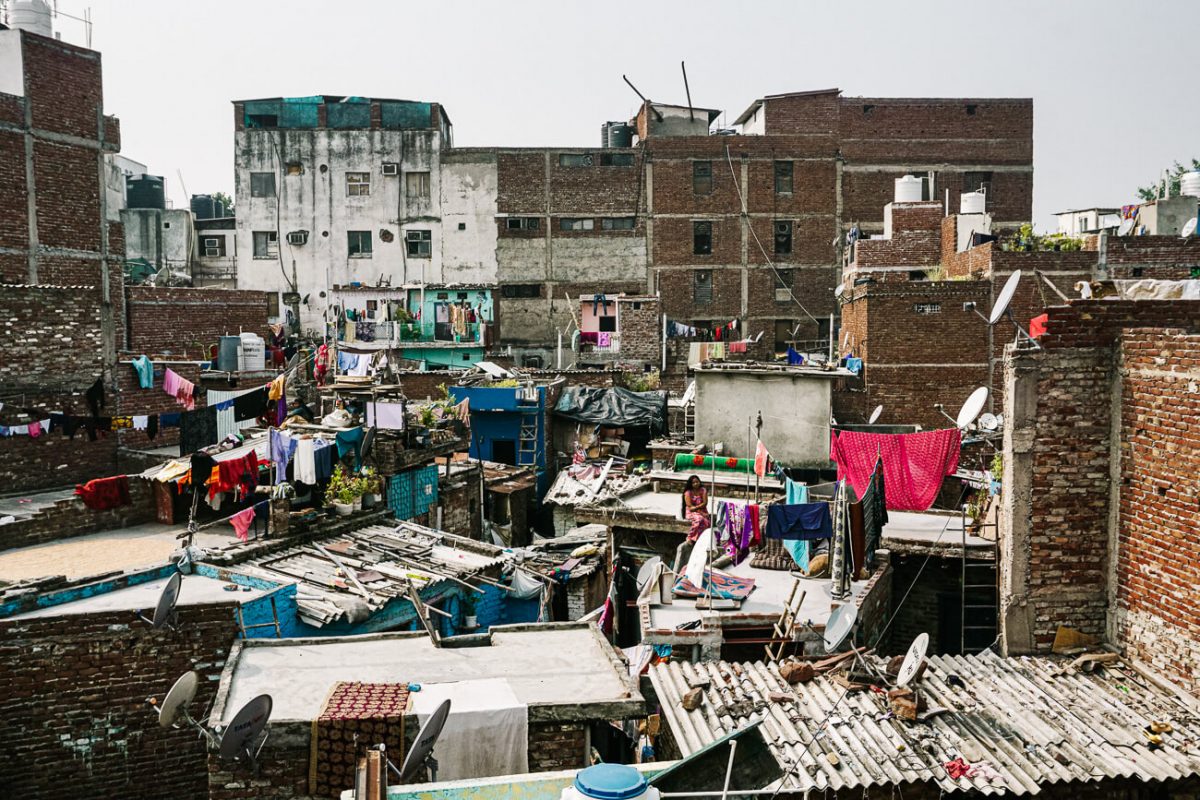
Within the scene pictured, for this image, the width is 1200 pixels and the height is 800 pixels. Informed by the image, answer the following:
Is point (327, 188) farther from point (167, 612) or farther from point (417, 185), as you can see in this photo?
point (167, 612)

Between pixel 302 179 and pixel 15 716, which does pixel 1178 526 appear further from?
pixel 302 179

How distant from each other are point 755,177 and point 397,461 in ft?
104

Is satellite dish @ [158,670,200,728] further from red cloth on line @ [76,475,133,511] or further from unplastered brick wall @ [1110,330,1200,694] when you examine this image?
unplastered brick wall @ [1110,330,1200,694]

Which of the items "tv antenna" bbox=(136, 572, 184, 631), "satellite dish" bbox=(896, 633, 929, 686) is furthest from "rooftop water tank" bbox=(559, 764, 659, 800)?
"tv antenna" bbox=(136, 572, 184, 631)

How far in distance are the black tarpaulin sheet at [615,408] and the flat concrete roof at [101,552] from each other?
1597cm

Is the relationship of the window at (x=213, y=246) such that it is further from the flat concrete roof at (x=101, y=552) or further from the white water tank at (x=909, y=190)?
the flat concrete roof at (x=101, y=552)

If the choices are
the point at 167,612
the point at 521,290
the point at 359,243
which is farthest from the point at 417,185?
the point at 167,612

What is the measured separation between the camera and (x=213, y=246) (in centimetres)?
4650

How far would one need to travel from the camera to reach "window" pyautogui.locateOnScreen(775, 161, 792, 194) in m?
45.8

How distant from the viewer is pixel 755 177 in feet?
150

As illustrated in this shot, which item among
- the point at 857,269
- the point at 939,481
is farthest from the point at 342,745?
the point at 857,269

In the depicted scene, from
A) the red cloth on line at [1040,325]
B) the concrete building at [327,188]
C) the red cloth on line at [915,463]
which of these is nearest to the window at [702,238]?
the concrete building at [327,188]

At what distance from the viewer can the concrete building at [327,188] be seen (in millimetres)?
44906

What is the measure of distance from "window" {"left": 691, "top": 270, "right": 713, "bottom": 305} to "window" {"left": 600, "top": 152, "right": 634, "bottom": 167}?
20.5 ft
